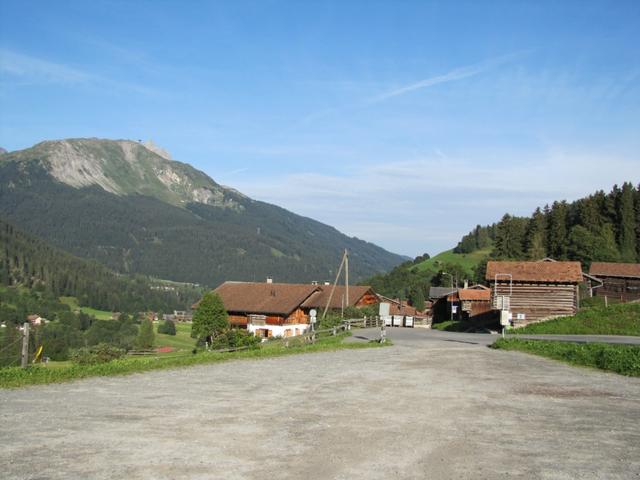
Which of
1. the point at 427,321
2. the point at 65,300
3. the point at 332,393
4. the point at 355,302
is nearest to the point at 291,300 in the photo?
the point at 355,302

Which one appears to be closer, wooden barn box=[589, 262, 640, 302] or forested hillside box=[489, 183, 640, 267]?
wooden barn box=[589, 262, 640, 302]

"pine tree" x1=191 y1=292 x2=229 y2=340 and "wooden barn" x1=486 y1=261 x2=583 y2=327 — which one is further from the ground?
"wooden barn" x1=486 y1=261 x2=583 y2=327

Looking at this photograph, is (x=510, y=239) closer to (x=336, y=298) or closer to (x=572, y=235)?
(x=572, y=235)

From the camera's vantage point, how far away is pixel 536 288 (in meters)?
54.5

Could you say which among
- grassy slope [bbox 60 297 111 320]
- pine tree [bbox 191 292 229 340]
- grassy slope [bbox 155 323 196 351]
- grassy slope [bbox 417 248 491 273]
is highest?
grassy slope [bbox 417 248 491 273]

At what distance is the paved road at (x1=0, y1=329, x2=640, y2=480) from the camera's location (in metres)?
9.00

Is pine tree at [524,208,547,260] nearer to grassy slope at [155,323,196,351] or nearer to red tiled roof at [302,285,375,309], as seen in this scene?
red tiled roof at [302,285,375,309]

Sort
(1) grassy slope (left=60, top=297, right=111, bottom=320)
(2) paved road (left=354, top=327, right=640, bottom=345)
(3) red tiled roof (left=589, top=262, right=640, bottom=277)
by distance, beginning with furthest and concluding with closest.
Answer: (1) grassy slope (left=60, top=297, right=111, bottom=320) < (3) red tiled roof (left=589, top=262, right=640, bottom=277) < (2) paved road (left=354, top=327, right=640, bottom=345)

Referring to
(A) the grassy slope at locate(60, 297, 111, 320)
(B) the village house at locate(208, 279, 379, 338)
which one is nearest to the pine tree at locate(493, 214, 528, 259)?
(B) the village house at locate(208, 279, 379, 338)

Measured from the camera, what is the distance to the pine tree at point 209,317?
66.6 metres

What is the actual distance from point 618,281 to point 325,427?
78.7 meters

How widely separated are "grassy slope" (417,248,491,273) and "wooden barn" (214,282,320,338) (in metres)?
74.8

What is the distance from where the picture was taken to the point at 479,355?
26.3 meters

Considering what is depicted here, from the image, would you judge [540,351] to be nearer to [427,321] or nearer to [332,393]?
[332,393]
